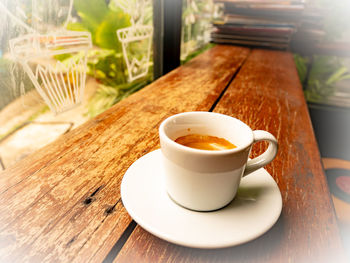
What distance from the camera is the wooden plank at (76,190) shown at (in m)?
0.38

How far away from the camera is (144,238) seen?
0.40 m

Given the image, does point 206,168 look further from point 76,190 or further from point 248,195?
point 76,190

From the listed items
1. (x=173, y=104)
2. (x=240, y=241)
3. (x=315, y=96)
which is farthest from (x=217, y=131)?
(x=315, y=96)

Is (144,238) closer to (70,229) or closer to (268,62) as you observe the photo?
(70,229)

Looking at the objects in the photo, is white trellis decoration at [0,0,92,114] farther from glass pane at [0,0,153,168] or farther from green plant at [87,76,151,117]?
green plant at [87,76,151,117]

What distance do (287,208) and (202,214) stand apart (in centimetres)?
19

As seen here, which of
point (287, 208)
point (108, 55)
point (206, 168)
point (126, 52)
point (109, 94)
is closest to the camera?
point (206, 168)

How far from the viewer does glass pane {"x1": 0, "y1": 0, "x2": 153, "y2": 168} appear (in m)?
0.85

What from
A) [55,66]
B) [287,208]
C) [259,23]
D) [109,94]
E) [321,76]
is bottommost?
[321,76]

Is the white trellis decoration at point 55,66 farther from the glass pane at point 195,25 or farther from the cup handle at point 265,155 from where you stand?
the glass pane at point 195,25

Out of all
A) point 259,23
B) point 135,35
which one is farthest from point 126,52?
point 259,23

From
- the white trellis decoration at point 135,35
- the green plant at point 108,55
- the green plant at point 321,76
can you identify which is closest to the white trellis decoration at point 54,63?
the green plant at point 108,55

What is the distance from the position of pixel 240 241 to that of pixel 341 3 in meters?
3.60

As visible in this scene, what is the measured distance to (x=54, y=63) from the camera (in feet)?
3.34
